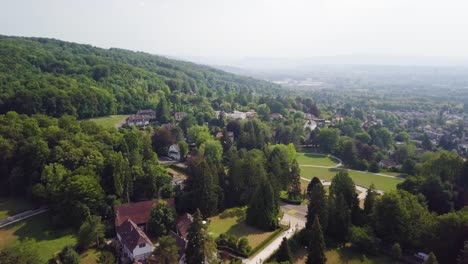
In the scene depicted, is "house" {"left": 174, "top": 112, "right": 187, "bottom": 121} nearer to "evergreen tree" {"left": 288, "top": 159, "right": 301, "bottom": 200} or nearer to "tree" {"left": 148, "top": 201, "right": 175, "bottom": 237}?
"evergreen tree" {"left": 288, "top": 159, "right": 301, "bottom": 200}

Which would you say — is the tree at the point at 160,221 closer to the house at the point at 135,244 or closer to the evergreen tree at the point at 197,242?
the house at the point at 135,244

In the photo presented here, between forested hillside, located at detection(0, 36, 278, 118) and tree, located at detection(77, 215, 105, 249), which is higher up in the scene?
forested hillside, located at detection(0, 36, 278, 118)

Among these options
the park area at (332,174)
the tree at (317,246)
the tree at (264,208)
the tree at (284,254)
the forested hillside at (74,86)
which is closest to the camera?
the tree at (317,246)

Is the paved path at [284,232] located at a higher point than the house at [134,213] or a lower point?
lower

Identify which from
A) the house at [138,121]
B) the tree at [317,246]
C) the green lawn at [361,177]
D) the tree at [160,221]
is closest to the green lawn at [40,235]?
the tree at [160,221]

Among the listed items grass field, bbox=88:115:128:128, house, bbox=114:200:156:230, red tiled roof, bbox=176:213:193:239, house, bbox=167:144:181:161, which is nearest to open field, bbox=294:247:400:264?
red tiled roof, bbox=176:213:193:239

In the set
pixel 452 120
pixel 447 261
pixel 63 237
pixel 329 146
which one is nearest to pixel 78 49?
pixel 329 146
